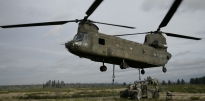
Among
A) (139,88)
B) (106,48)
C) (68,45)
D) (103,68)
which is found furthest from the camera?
(139,88)

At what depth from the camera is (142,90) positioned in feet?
72.1

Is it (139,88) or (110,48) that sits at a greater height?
(110,48)

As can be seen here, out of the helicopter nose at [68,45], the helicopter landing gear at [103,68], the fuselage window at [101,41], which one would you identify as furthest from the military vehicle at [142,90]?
the helicopter nose at [68,45]

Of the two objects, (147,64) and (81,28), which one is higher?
(81,28)

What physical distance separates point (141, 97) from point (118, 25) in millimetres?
10759

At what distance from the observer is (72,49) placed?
44.1 ft

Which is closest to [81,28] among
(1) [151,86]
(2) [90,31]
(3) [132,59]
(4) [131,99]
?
(2) [90,31]

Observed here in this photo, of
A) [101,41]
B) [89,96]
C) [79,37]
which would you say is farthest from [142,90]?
[79,37]

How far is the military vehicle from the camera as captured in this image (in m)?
21.0

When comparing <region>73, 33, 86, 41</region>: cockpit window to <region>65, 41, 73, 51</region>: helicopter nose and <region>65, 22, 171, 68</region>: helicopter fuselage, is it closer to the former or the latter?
<region>65, 22, 171, 68</region>: helicopter fuselage

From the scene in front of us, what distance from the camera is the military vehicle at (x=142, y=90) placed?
21.0 metres

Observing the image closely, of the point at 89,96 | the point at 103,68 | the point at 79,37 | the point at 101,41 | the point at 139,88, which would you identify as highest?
the point at 79,37

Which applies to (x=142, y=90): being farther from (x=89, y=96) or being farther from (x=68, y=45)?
(x=68, y=45)

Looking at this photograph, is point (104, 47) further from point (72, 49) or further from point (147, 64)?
point (147, 64)
